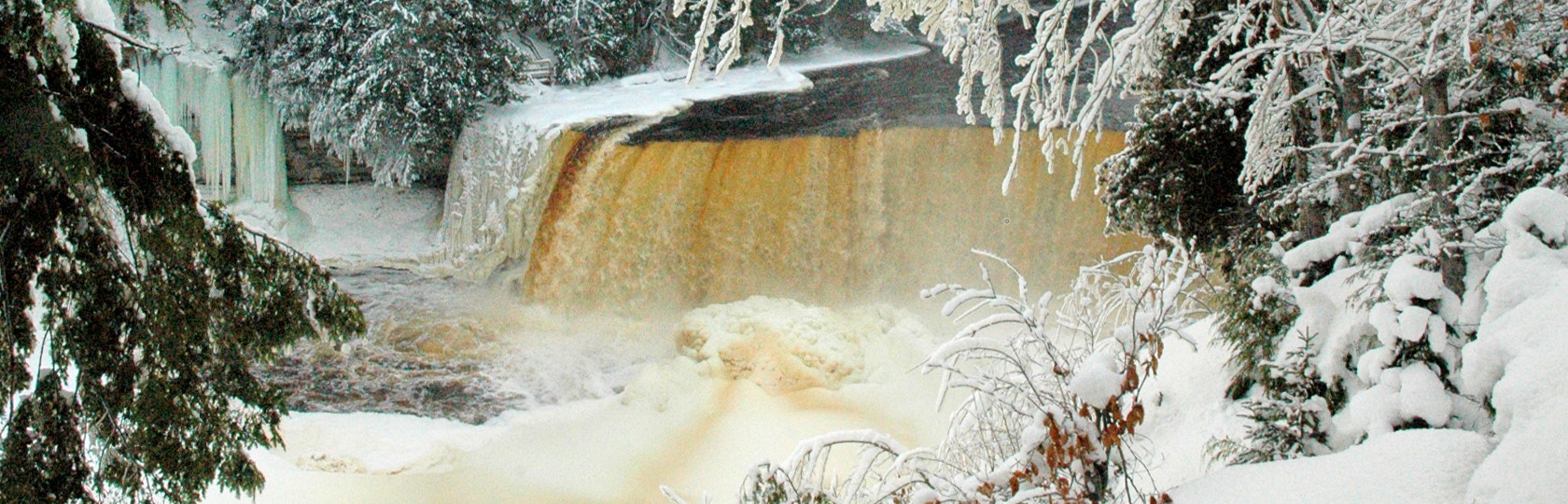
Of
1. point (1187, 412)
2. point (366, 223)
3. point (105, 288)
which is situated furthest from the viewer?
point (366, 223)

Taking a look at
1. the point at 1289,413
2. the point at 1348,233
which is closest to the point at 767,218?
the point at 1289,413

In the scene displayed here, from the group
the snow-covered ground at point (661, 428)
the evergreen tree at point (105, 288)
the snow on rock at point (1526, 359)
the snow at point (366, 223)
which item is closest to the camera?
the snow on rock at point (1526, 359)

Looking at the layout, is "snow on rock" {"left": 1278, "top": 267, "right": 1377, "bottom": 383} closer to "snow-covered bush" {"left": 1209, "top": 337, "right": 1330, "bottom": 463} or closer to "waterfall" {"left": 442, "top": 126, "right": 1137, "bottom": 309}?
"snow-covered bush" {"left": 1209, "top": 337, "right": 1330, "bottom": 463}

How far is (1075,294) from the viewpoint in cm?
521

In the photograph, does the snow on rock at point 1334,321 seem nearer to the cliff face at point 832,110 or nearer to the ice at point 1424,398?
the ice at point 1424,398

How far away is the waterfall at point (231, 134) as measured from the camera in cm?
1166

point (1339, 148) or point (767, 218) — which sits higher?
point (1339, 148)

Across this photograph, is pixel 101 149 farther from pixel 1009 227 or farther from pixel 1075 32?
pixel 1075 32

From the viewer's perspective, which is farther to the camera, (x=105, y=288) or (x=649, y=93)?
(x=649, y=93)

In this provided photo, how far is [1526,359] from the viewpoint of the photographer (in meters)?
2.09

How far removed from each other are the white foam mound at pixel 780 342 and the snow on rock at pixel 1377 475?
7.32 m

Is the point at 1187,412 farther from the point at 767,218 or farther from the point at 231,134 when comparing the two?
the point at 231,134

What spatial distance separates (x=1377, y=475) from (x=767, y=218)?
8546 mm

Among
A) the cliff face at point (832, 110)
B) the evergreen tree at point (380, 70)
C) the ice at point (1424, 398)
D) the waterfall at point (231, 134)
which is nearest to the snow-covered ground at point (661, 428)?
the cliff face at point (832, 110)
